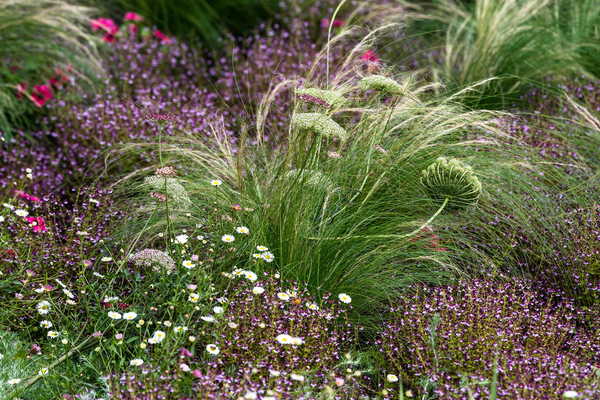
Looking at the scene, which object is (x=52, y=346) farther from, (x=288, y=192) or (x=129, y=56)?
(x=129, y=56)

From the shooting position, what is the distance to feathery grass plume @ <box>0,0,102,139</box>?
5.27 m

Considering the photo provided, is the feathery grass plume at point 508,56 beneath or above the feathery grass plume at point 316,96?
beneath

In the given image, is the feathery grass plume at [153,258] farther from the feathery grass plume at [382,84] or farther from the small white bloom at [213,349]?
the feathery grass plume at [382,84]

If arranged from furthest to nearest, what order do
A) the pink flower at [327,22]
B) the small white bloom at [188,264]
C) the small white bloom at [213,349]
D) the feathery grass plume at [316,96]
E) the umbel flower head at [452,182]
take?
the pink flower at [327,22]
the umbel flower head at [452,182]
the feathery grass plume at [316,96]
the small white bloom at [188,264]
the small white bloom at [213,349]

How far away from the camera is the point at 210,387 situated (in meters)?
2.55

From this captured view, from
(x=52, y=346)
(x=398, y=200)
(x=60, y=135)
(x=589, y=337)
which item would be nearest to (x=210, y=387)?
(x=52, y=346)

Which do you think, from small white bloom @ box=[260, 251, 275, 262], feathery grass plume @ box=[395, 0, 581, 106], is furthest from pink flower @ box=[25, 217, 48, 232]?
feathery grass plume @ box=[395, 0, 581, 106]

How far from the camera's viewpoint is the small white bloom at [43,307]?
301cm

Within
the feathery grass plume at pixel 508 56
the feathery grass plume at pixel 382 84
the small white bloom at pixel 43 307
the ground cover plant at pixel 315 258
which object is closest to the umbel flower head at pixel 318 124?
the ground cover plant at pixel 315 258

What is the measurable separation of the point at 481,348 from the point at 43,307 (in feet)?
5.74

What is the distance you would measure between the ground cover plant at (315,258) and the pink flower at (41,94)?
11.5 inches

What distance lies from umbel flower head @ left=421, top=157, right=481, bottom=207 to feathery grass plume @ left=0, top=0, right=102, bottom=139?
288 cm

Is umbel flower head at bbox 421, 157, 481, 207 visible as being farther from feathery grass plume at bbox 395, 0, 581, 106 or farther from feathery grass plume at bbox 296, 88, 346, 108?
feathery grass plume at bbox 395, 0, 581, 106

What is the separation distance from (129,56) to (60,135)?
1090 mm
